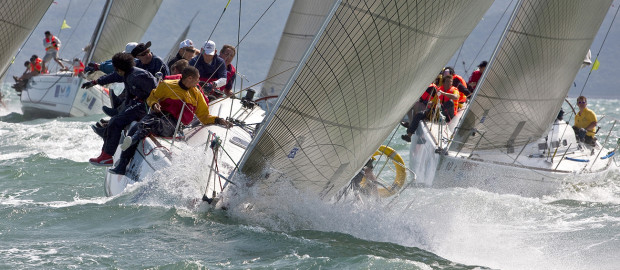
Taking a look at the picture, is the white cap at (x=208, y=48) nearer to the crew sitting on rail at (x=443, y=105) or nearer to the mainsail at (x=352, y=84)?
the mainsail at (x=352, y=84)

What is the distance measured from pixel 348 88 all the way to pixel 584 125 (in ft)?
26.0

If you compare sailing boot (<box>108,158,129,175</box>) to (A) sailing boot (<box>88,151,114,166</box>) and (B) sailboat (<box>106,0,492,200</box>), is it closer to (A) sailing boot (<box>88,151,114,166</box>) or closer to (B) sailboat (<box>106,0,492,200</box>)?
(A) sailing boot (<box>88,151,114,166</box>)

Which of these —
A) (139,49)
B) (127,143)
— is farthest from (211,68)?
(127,143)

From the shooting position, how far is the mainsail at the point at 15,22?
23.6ft

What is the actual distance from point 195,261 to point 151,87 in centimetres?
242

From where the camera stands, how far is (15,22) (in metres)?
7.32

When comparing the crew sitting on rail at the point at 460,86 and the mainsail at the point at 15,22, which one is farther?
the crew sitting on rail at the point at 460,86

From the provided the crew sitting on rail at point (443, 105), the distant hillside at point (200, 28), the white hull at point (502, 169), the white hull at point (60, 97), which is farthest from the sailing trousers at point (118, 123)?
the distant hillside at point (200, 28)

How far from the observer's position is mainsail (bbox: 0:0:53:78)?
720cm

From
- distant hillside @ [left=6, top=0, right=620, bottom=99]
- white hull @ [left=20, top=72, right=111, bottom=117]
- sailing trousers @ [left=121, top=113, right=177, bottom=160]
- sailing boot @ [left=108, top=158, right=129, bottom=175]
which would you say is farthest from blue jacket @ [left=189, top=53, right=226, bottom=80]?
distant hillside @ [left=6, top=0, right=620, bottom=99]

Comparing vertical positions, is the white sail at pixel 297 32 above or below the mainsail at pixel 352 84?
above

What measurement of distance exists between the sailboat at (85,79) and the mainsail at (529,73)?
8.18 m

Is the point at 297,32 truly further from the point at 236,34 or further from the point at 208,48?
the point at 236,34

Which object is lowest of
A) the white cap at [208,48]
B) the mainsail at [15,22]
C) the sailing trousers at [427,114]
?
the mainsail at [15,22]
